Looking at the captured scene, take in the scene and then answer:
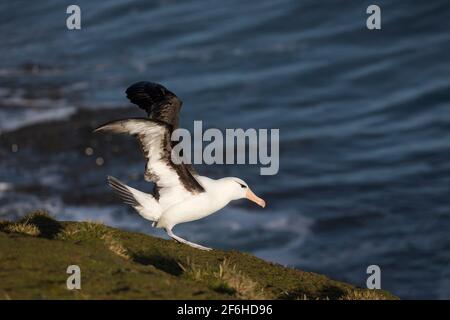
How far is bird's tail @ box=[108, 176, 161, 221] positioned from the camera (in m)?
11.4

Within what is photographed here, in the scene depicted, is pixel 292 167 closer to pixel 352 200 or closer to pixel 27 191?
pixel 352 200

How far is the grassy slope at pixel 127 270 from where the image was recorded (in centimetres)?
847

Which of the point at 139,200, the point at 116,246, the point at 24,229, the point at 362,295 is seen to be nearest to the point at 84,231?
the point at 116,246

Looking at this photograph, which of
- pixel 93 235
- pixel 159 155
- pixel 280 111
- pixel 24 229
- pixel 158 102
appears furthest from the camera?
pixel 280 111

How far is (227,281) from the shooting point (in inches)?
364

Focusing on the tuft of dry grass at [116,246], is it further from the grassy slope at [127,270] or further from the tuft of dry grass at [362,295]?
the tuft of dry grass at [362,295]

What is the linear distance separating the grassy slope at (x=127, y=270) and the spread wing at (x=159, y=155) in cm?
79

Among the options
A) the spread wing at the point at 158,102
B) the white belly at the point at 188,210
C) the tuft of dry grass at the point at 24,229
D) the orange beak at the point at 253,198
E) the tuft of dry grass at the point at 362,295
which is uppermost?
the spread wing at the point at 158,102

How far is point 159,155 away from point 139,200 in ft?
2.61

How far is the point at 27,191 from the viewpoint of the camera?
27219mm

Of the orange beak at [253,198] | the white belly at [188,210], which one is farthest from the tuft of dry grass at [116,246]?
the orange beak at [253,198]

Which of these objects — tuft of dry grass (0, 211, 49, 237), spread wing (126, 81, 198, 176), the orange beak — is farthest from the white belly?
tuft of dry grass (0, 211, 49, 237)

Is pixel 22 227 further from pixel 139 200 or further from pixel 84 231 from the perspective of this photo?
pixel 139 200
